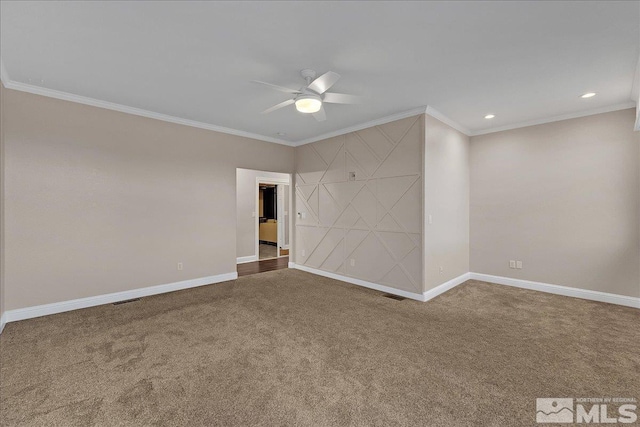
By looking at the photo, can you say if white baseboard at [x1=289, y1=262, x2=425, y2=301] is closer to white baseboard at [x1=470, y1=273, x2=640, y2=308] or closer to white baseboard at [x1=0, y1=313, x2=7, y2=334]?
→ white baseboard at [x1=470, y1=273, x2=640, y2=308]

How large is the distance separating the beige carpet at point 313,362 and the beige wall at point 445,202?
896 millimetres

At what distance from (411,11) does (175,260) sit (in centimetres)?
470

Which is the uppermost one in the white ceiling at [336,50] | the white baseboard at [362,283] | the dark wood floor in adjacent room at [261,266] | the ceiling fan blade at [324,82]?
the white ceiling at [336,50]

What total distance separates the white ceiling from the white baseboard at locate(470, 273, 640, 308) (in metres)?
2.79

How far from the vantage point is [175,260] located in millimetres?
4699

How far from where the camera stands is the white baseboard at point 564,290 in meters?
3.95

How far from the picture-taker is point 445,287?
4.67m

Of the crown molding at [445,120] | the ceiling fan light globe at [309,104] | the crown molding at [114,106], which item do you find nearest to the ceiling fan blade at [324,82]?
the ceiling fan light globe at [309,104]

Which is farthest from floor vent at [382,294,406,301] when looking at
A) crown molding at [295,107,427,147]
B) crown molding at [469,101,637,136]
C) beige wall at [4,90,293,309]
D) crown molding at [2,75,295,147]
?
crown molding at [2,75,295,147]

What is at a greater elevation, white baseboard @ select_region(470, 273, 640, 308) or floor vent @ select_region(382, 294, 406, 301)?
white baseboard @ select_region(470, 273, 640, 308)

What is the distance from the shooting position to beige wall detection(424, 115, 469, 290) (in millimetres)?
4293

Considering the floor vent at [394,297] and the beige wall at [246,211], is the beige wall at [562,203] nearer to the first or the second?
the floor vent at [394,297]

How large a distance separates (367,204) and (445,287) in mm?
1919

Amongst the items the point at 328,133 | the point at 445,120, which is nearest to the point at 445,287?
the point at 445,120
